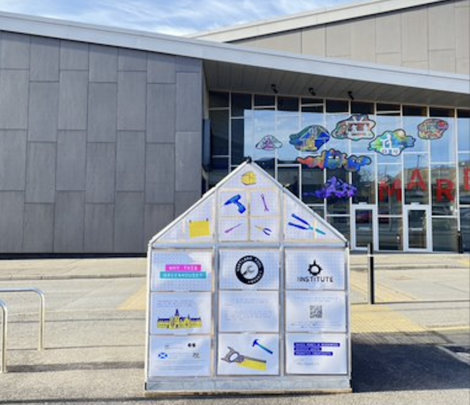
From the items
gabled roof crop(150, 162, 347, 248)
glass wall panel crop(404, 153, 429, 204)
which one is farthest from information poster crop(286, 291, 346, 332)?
glass wall panel crop(404, 153, 429, 204)

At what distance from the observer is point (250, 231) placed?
14.5ft

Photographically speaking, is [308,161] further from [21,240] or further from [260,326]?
[260,326]

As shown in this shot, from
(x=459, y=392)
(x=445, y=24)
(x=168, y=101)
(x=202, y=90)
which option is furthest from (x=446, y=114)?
(x=459, y=392)

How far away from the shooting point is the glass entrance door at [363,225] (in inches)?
838

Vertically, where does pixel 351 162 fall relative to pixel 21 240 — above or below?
above

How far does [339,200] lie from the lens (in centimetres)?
2139

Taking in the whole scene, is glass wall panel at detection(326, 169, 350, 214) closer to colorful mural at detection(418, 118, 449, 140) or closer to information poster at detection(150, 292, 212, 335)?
colorful mural at detection(418, 118, 449, 140)

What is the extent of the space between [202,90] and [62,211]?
771 centimetres

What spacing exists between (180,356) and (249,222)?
60.2 inches

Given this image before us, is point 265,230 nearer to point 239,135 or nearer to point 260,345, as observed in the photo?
point 260,345

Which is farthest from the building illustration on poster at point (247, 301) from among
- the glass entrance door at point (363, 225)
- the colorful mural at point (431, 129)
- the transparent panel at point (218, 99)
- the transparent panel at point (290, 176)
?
the colorful mural at point (431, 129)

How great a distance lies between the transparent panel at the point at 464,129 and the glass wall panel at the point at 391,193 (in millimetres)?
3558

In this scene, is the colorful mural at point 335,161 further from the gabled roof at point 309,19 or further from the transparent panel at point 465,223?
the gabled roof at point 309,19

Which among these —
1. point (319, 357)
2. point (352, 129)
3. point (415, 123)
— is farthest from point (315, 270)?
point (415, 123)
